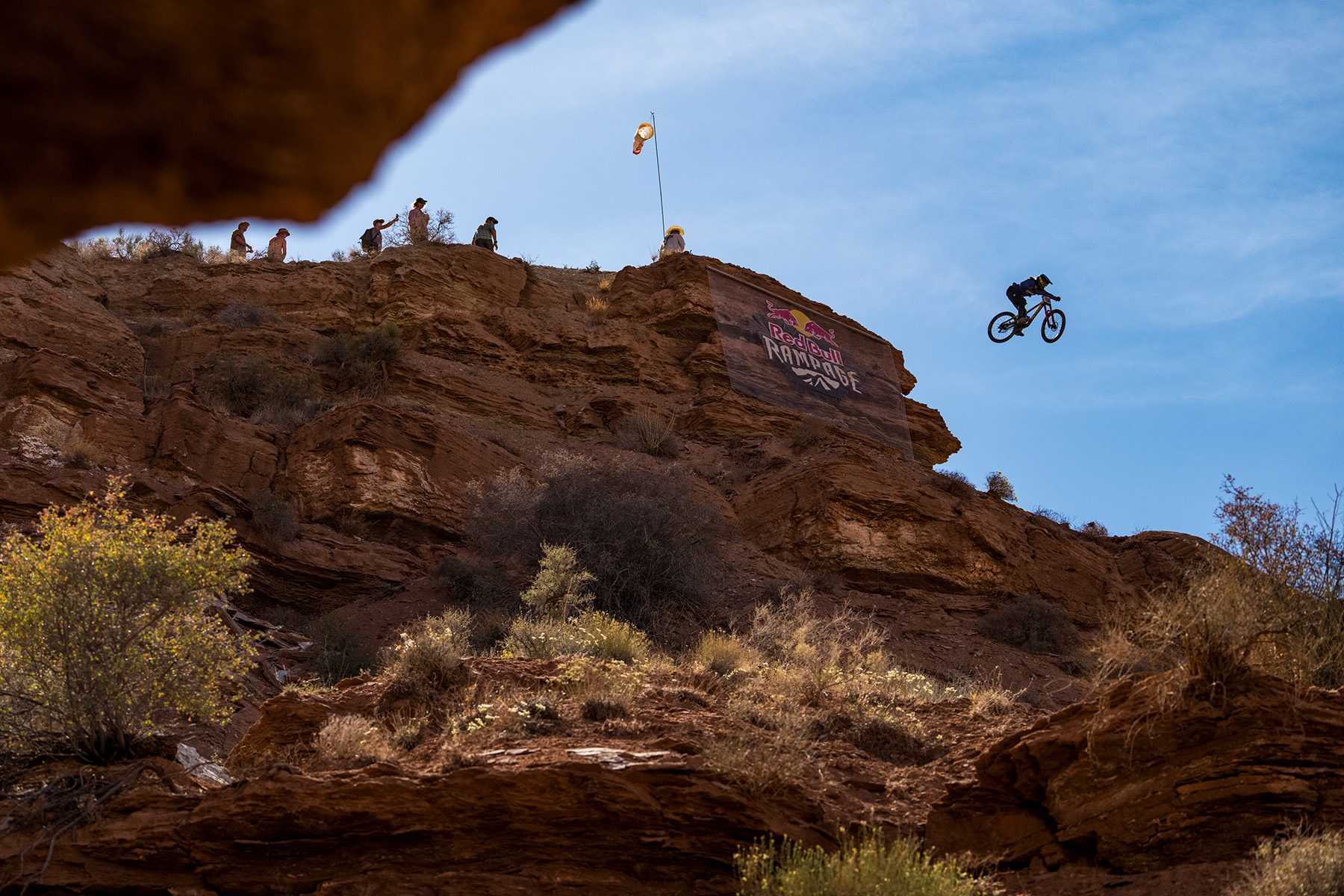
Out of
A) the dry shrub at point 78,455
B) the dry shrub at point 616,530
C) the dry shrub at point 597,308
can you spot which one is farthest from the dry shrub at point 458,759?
the dry shrub at point 597,308

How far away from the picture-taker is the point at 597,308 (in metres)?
29.4

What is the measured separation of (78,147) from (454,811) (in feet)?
20.0

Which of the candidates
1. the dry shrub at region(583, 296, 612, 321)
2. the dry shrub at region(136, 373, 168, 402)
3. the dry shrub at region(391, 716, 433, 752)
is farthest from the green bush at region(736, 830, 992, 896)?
the dry shrub at region(583, 296, 612, 321)

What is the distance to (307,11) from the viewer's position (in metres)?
1.33

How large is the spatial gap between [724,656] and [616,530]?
559 cm

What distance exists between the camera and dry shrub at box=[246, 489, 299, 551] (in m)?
15.8

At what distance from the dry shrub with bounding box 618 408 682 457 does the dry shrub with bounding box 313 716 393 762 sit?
49.4 ft

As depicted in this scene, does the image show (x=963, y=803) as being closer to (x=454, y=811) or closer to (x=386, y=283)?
(x=454, y=811)

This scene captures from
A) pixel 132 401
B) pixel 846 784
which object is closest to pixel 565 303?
pixel 132 401

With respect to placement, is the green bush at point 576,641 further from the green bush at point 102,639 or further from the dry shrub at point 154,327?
the dry shrub at point 154,327

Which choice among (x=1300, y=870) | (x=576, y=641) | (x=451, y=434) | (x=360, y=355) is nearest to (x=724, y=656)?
(x=576, y=641)

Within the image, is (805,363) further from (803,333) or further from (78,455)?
(78,455)

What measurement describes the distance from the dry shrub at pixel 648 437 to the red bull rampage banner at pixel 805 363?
435 cm

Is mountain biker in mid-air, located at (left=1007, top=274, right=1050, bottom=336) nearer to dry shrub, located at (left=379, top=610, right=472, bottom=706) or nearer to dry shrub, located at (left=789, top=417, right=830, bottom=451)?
dry shrub, located at (left=789, top=417, right=830, bottom=451)
